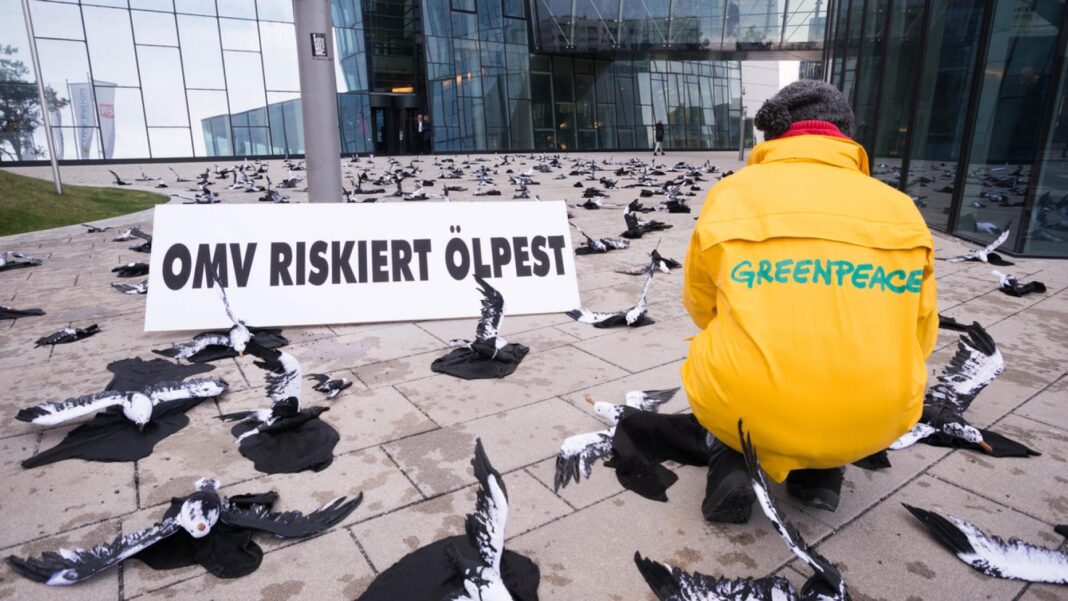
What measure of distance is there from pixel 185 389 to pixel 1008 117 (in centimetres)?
1051

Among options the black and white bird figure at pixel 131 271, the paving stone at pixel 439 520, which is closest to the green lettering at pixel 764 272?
the paving stone at pixel 439 520

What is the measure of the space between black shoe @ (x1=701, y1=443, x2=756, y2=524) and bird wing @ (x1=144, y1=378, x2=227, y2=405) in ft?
9.77

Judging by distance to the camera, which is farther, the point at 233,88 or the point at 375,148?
the point at 375,148

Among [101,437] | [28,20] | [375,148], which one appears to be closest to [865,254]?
[101,437]

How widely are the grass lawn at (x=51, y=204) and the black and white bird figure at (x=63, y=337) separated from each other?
640 centimetres

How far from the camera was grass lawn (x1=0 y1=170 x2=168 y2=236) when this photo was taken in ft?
33.2

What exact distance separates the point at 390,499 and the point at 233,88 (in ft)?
87.5

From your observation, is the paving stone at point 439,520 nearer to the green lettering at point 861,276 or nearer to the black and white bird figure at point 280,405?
the black and white bird figure at point 280,405

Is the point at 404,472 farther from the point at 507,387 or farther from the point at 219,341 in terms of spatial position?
the point at 219,341

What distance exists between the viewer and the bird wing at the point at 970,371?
10.9ft

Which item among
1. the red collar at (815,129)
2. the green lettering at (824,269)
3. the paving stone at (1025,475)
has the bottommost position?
the paving stone at (1025,475)

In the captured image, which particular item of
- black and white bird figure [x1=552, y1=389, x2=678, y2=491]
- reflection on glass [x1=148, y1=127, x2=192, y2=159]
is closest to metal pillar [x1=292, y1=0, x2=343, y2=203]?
black and white bird figure [x1=552, y1=389, x2=678, y2=491]

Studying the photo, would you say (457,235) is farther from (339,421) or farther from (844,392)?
(844,392)

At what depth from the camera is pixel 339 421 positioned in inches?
140
